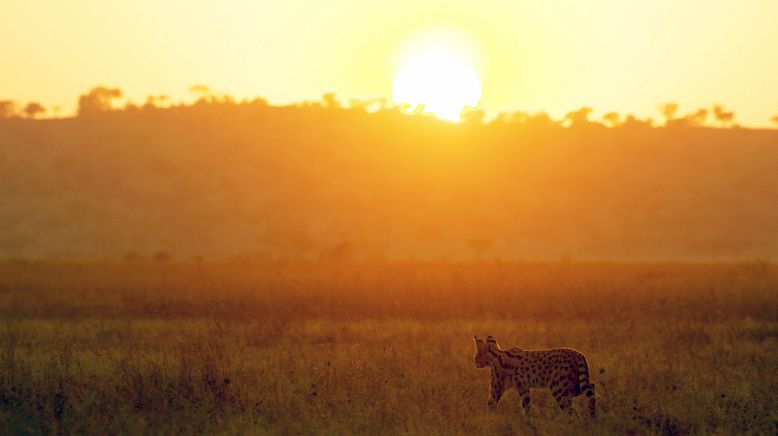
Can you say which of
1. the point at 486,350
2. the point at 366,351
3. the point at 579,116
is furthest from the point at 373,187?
the point at 486,350

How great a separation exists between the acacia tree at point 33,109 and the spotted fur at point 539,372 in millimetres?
103167

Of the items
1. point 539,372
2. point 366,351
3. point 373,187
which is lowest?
point 539,372

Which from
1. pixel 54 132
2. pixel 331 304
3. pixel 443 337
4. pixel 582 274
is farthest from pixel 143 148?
pixel 443 337

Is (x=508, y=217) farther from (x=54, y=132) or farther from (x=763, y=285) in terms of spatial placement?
(x=763, y=285)

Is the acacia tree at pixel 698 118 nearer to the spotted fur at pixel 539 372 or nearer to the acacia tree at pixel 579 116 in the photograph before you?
the acacia tree at pixel 579 116

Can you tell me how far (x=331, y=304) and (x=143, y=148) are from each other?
2932 inches

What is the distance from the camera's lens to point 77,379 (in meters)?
13.1

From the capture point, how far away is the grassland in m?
11.0

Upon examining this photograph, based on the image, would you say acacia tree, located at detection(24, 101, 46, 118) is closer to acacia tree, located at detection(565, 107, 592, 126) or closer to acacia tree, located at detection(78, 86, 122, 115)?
acacia tree, located at detection(78, 86, 122, 115)

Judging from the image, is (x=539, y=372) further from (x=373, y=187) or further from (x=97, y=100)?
(x=97, y=100)

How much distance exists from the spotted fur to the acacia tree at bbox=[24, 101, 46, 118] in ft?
338

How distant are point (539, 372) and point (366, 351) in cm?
558

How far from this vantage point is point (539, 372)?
10.5 m

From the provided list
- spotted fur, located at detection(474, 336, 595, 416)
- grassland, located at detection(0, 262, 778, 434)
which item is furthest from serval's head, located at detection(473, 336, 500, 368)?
grassland, located at detection(0, 262, 778, 434)
